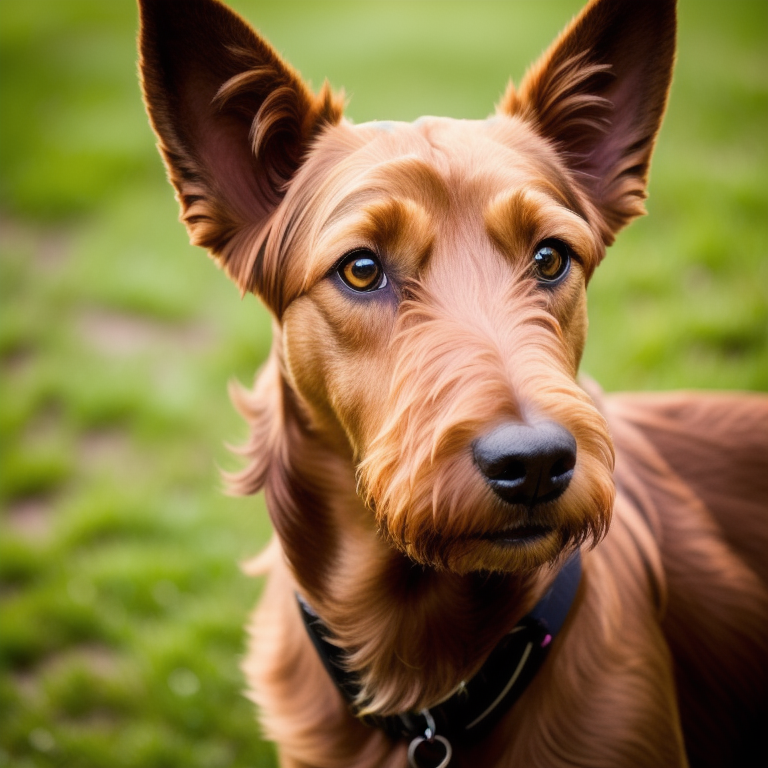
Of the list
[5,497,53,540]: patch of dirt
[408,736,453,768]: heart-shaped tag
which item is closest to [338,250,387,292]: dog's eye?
[408,736,453,768]: heart-shaped tag

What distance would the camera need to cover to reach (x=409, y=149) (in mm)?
2818

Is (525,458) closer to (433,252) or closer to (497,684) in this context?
(433,252)

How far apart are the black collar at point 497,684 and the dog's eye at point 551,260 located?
101 centimetres

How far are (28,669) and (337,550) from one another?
2876 mm

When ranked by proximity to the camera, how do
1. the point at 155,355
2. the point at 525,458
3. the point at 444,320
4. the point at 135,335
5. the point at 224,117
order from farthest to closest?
the point at 135,335, the point at 155,355, the point at 224,117, the point at 444,320, the point at 525,458

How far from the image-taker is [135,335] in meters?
7.52

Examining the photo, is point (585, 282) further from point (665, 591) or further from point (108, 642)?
point (108, 642)

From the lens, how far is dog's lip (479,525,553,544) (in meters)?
2.33

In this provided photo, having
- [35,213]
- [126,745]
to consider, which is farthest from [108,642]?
Answer: [35,213]

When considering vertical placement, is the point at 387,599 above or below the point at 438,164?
below

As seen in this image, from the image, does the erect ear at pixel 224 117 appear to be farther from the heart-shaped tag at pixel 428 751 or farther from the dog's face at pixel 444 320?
the heart-shaped tag at pixel 428 751

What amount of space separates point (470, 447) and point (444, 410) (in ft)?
0.56

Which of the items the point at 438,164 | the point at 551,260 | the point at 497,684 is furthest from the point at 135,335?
the point at 497,684

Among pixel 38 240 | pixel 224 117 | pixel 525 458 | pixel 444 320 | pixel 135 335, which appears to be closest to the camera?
pixel 525 458
